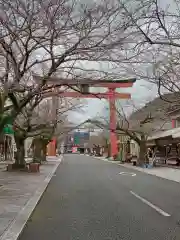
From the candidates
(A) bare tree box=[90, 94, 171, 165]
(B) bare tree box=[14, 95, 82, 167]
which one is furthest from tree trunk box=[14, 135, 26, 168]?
(A) bare tree box=[90, 94, 171, 165]

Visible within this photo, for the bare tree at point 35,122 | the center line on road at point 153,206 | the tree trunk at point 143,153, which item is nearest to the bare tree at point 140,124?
the tree trunk at point 143,153

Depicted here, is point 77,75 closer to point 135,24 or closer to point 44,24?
point 44,24

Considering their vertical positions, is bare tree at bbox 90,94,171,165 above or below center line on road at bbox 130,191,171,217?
above

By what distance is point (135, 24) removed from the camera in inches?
384

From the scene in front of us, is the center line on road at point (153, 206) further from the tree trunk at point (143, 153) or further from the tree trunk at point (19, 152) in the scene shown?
the tree trunk at point (143, 153)

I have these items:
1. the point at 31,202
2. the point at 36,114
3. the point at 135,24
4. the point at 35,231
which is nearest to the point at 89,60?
the point at 135,24

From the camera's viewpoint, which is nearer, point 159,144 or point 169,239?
point 169,239

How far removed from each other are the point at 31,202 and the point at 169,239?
6422 mm

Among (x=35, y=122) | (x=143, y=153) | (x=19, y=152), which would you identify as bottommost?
(x=19, y=152)

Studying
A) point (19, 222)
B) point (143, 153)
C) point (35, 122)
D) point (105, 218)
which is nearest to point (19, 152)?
point (35, 122)

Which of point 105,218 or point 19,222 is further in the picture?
point 105,218

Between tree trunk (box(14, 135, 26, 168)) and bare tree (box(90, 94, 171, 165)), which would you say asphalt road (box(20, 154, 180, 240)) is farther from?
bare tree (box(90, 94, 171, 165))

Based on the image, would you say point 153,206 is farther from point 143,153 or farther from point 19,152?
point 143,153

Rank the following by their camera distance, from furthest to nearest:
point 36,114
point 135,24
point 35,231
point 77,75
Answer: point 36,114
point 77,75
point 135,24
point 35,231
